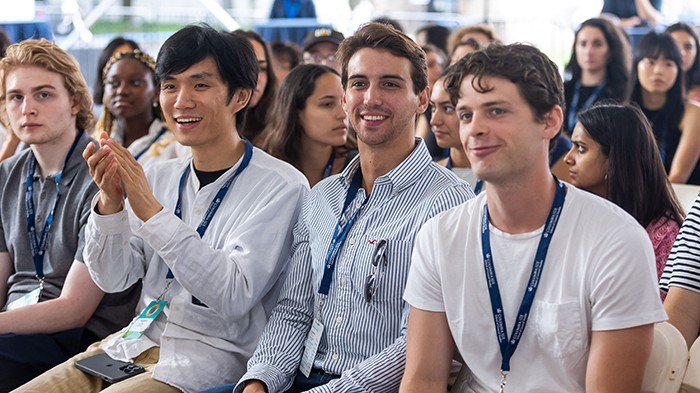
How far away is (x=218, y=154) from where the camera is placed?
2.85 metres

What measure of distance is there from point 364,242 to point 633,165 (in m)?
1.16

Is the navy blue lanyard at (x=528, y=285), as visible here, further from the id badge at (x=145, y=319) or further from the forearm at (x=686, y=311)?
the id badge at (x=145, y=319)

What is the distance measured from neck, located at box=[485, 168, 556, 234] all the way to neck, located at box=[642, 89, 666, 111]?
11.2ft

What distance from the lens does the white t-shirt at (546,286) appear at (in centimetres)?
194

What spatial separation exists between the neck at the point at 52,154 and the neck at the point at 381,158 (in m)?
1.33

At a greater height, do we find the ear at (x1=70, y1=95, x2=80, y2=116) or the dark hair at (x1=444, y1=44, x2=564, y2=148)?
the dark hair at (x1=444, y1=44, x2=564, y2=148)

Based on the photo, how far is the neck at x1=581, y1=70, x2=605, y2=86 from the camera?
560 centimetres

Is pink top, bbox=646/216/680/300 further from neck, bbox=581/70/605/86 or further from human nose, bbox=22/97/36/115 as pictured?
neck, bbox=581/70/605/86

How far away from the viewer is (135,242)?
290 centimetres

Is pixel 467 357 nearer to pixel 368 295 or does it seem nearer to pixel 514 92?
pixel 368 295

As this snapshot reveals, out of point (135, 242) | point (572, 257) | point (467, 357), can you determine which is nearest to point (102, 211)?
point (135, 242)

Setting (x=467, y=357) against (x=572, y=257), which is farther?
(x=467, y=357)

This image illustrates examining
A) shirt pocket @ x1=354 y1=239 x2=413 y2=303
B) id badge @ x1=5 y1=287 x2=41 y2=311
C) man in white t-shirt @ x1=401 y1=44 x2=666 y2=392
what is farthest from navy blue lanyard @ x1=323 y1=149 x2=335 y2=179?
man in white t-shirt @ x1=401 y1=44 x2=666 y2=392

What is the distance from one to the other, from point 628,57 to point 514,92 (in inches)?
151
